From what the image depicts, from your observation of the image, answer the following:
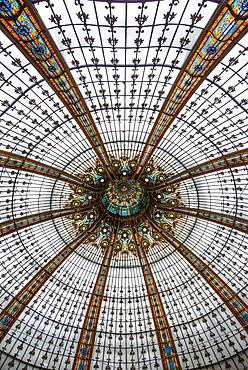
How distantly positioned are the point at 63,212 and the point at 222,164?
13.5 m

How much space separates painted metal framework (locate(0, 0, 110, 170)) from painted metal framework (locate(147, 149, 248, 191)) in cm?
859

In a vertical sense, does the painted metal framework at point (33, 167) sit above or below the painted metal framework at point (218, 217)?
above

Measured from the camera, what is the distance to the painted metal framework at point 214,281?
23.0m

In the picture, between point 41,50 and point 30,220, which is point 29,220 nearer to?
point 30,220

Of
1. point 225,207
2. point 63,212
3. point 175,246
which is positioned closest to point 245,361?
point 175,246

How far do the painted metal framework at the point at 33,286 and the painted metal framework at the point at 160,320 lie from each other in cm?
508

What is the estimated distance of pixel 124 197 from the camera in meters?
27.5

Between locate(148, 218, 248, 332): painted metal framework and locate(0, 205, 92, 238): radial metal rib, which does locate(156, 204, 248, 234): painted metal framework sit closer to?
locate(148, 218, 248, 332): painted metal framework

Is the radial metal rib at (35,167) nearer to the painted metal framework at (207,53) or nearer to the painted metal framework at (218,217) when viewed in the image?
the painted metal framework at (218,217)

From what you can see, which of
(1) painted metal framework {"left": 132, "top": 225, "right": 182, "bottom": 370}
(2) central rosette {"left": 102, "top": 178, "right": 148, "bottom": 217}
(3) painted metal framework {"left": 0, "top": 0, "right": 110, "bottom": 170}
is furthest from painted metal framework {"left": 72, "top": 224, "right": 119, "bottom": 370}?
(3) painted metal framework {"left": 0, "top": 0, "right": 110, "bottom": 170}

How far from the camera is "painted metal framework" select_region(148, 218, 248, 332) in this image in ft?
75.5

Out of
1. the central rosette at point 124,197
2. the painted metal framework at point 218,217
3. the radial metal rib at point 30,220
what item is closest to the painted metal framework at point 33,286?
the central rosette at point 124,197

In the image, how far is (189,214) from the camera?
2527cm

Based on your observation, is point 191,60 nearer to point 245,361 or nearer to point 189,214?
point 189,214
